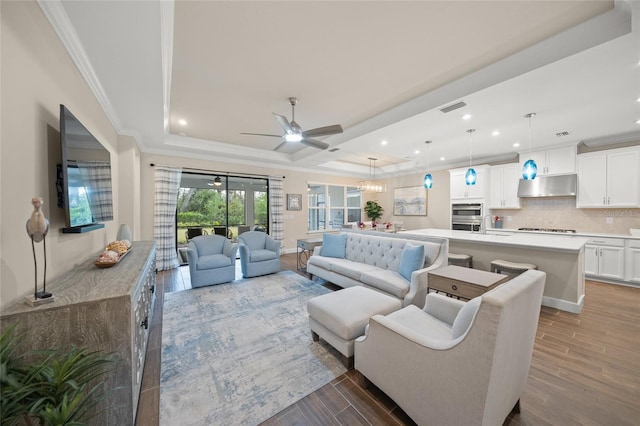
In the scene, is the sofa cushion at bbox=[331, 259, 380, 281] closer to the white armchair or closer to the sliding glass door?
the white armchair

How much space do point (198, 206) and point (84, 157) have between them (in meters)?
Answer: 3.98

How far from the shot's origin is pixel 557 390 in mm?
1792

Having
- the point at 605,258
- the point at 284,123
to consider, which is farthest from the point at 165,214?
the point at 605,258

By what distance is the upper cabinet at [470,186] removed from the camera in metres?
6.00

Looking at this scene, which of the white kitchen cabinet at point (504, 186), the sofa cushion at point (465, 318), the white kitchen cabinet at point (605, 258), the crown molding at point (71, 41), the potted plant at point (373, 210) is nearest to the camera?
the sofa cushion at point (465, 318)

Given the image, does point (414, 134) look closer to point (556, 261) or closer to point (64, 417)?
point (556, 261)

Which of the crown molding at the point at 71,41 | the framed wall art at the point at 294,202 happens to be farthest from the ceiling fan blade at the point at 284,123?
the framed wall art at the point at 294,202

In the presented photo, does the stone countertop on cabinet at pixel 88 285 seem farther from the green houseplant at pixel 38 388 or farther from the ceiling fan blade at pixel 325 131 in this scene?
the ceiling fan blade at pixel 325 131

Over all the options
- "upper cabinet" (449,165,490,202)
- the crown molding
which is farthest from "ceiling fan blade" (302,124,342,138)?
"upper cabinet" (449,165,490,202)

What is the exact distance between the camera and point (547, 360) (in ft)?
7.01

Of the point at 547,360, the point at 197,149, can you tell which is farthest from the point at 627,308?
the point at 197,149

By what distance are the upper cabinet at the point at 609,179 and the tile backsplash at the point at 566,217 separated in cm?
34

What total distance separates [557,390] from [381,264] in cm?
210

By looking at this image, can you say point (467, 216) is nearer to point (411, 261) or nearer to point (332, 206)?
point (332, 206)
